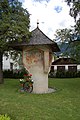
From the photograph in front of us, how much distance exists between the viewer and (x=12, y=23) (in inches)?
677

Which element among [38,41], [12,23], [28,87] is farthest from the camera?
[12,23]

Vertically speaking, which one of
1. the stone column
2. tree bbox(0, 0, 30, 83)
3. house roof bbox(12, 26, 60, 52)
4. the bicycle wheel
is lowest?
the bicycle wheel

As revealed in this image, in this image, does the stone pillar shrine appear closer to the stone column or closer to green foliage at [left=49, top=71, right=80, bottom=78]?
the stone column

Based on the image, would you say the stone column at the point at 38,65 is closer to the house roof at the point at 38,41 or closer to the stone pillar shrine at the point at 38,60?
the stone pillar shrine at the point at 38,60

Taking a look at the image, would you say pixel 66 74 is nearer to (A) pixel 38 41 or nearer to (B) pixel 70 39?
(B) pixel 70 39

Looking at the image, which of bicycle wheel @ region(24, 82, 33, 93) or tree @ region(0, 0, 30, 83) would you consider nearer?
bicycle wheel @ region(24, 82, 33, 93)

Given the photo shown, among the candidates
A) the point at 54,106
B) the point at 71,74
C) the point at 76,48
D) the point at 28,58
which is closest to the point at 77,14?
the point at 76,48

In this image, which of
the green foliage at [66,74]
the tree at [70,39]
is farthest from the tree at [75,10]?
the green foliage at [66,74]

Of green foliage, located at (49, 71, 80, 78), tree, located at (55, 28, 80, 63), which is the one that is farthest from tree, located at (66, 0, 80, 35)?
green foliage, located at (49, 71, 80, 78)

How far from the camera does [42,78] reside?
47.0 ft

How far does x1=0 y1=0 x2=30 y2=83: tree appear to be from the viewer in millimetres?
16219

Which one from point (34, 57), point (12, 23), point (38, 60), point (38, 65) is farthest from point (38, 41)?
point (12, 23)

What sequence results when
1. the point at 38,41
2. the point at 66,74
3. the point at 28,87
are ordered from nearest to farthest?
the point at 38,41 → the point at 28,87 → the point at 66,74

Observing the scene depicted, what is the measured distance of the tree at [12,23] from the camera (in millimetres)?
16219
